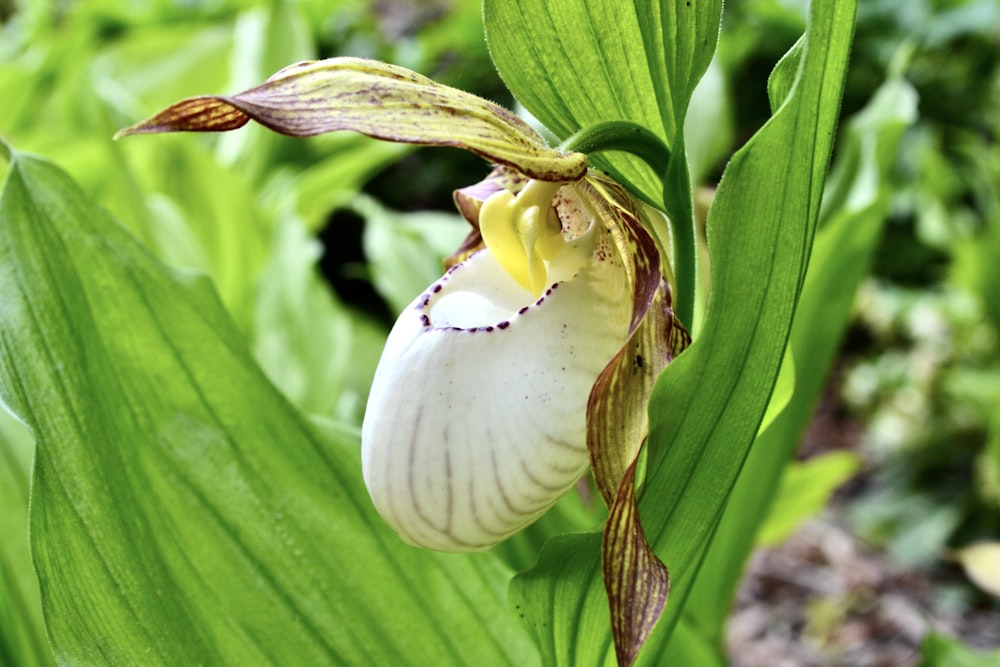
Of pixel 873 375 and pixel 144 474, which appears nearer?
pixel 144 474

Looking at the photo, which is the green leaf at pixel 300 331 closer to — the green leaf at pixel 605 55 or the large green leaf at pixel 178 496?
the large green leaf at pixel 178 496

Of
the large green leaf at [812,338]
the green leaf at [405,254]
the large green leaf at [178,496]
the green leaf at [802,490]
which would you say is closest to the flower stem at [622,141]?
the large green leaf at [178,496]

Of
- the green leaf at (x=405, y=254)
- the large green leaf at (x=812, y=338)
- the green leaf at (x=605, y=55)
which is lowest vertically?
the large green leaf at (x=812, y=338)

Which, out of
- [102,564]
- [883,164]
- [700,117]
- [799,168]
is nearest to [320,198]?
[700,117]

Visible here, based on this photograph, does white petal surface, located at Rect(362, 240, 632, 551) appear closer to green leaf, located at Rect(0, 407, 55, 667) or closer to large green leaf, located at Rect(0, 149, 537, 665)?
large green leaf, located at Rect(0, 149, 537, 665)

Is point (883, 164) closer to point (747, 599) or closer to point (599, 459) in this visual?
point (599, 459)

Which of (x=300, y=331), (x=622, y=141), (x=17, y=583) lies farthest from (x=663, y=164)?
(x=300, y=331)

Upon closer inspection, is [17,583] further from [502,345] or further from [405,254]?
[405,254]
